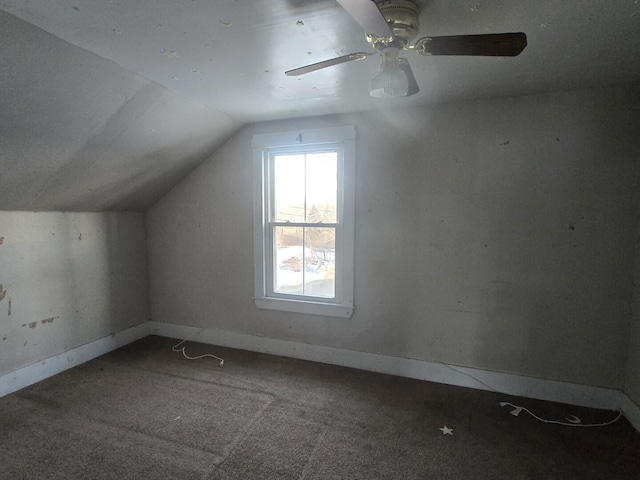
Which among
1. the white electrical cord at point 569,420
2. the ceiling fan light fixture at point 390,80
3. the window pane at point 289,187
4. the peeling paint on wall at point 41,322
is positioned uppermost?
the ceiling fan light fixture at point 390,80

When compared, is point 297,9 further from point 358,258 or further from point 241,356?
point 241,356

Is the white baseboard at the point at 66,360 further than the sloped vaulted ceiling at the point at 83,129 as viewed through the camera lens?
Yes

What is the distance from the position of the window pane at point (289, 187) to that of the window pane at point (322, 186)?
73mm

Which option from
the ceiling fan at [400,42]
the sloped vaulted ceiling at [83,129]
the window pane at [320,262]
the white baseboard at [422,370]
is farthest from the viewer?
the window pane at [320,262]

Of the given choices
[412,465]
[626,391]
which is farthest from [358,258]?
[626,391]

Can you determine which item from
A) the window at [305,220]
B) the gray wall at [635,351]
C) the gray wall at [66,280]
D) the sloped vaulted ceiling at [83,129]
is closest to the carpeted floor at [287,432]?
the gray wall at [635,351]

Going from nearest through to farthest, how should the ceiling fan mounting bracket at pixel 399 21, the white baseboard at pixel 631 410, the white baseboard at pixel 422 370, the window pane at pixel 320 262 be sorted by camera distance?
the ceiling fan mounting bracket at pixel 399 21 → the white baseboard at pixel 631 410 → the white baseboard at pixel 422 370 → the window pane at pixel 320 262

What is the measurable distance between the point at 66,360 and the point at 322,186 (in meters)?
2.79

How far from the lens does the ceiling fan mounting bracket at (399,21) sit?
1300 mm

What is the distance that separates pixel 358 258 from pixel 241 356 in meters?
1.52

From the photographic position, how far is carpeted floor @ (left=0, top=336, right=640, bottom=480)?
1.77 meters

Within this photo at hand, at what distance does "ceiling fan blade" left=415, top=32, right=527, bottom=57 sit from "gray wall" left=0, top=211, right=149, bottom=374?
10.3 ft

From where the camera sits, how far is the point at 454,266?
2596 millimetres

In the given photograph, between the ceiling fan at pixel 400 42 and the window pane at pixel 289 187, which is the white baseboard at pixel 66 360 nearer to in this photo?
the window pane at pixel 289 187
